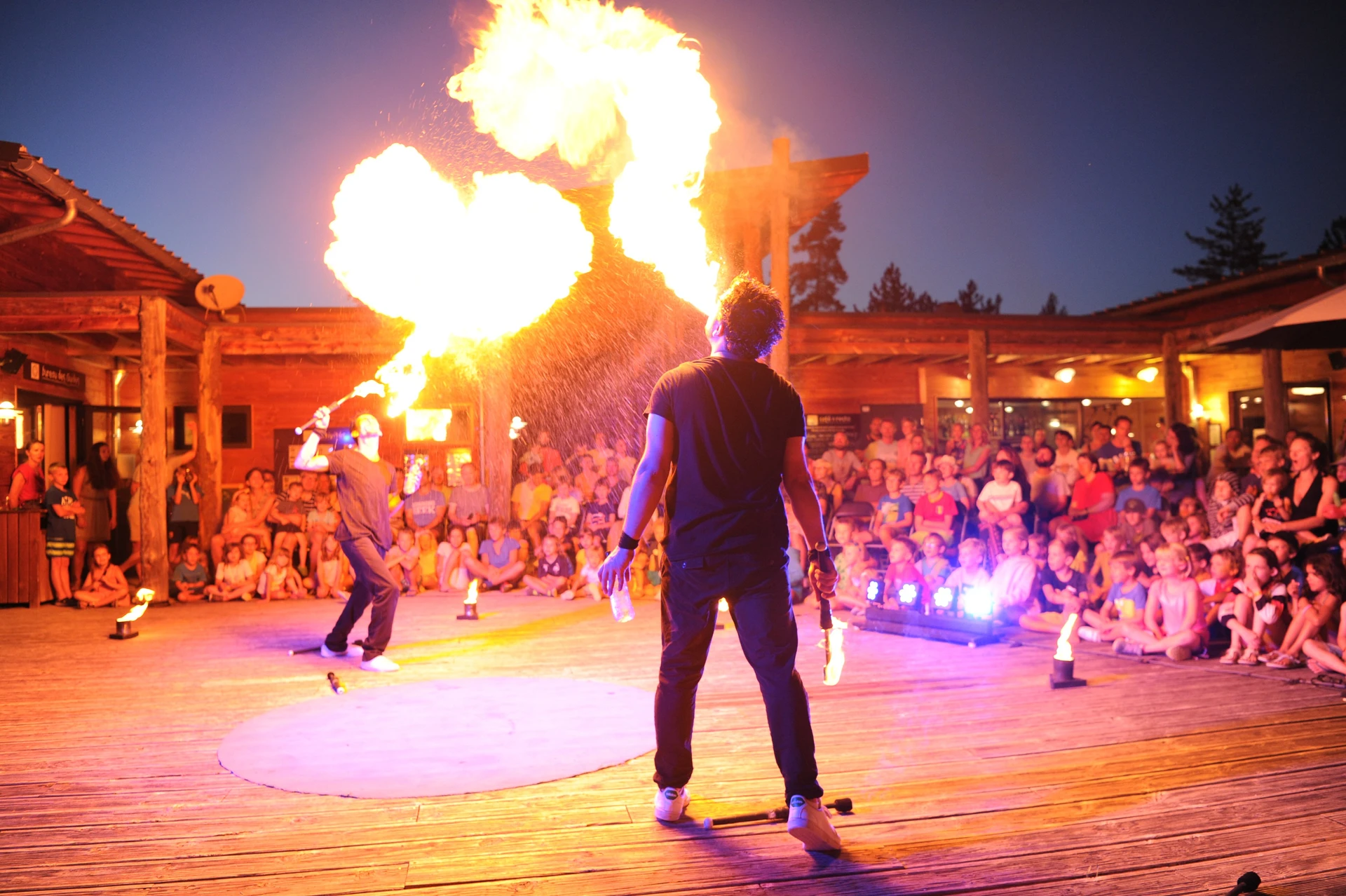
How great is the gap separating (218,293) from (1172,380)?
616 inches

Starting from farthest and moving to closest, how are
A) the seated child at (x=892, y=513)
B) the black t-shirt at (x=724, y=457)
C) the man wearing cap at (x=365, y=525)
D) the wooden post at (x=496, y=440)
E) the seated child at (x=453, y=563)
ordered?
the wooden post at (x=496, y=440), the seated child at (x=453, y=563), the seated child at (x=892, y=513), the man wearing cap at (x=365, y=525), the black t-shirt at (x=724, y=457)

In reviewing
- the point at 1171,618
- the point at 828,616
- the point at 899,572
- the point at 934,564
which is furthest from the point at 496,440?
the point at 828,616

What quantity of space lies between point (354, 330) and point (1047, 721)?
11.7 m

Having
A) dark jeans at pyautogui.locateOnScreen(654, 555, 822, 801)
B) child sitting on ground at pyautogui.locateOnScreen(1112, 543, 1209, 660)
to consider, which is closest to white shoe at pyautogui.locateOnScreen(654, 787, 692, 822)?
dark jeans at pyautogui.locateOnScreen(654, 555, 822, 801)

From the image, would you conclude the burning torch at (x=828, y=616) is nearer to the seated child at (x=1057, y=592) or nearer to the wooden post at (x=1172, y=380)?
the seated child at (x=1057, y=592)

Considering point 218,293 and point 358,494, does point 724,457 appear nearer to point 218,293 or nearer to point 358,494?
point 358,494

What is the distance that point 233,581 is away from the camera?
11.2 meters

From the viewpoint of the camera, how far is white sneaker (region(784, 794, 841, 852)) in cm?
318

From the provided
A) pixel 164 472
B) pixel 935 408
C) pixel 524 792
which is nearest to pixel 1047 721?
pixel 524 792

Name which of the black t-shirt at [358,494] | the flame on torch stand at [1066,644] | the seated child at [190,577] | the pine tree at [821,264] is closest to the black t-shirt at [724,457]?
the flame on torch stand at [1066,644]

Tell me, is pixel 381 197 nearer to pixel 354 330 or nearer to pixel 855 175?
pixel 354 330

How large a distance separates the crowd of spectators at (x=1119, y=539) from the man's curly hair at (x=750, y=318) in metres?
5.06

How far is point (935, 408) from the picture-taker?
17922 millimetres

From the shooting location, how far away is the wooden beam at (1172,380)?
49.0ft
